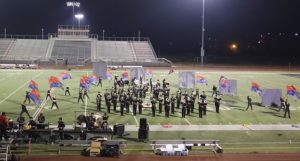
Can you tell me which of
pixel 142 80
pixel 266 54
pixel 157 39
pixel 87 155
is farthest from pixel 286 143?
pixel 157 39

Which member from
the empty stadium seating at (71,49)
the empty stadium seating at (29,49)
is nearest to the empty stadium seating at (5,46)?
the empty stadium seating at (29,49)

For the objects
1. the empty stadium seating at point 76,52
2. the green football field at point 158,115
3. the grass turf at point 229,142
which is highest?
the empty stadium seating at point 76,52

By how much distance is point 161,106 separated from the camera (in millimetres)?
26562

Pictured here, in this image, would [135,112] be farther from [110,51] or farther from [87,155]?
[110,51]

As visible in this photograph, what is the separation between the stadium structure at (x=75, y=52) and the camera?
64.6 metres

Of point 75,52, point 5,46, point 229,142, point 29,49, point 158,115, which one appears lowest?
point 229,142

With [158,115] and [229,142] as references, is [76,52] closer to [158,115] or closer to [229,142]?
[158,115]

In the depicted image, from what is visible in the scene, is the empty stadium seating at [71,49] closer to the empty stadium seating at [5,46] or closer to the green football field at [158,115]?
the empty stadium seating at [5,46]

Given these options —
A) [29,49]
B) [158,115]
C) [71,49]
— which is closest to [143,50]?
[71,49]

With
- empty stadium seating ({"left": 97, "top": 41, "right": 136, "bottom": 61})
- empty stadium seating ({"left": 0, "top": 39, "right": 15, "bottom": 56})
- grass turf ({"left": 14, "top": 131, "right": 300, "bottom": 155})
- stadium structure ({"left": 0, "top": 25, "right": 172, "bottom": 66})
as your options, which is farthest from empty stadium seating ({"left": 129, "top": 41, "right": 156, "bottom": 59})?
grass turf ({"left": 14, "top": 131, "right": 300, "bottom": 155})

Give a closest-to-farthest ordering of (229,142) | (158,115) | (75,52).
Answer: (229,142)
(158,115)
(75,52)

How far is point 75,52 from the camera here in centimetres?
6912

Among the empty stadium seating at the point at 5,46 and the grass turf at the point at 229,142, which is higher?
the empty stadium seating at the point at 5,46

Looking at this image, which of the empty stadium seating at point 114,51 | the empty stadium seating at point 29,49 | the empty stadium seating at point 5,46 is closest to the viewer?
the empty stadium seating at point 29,49
